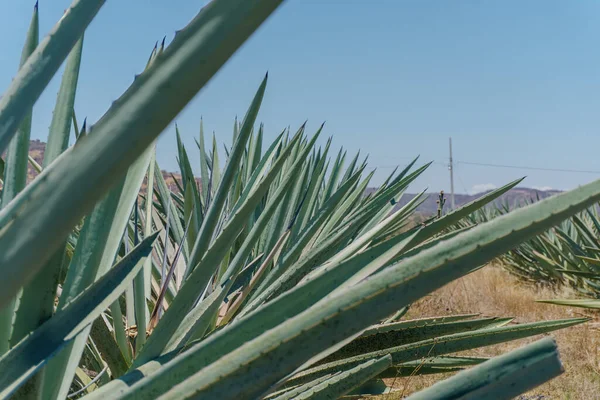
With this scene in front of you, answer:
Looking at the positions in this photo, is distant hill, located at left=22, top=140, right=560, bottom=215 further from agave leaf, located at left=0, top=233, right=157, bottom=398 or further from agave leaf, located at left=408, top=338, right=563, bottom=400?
agave leaf, located at left=408, top=338, right=563, bottom=400

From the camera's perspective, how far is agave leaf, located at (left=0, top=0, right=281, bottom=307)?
1.24 ft

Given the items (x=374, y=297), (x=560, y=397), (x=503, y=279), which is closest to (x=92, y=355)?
(x=374, y=297)

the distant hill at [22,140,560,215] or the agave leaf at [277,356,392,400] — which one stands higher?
the distant hill at [22,140,560,215]

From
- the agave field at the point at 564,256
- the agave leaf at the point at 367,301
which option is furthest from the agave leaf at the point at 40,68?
the agave field at the point at 564,256

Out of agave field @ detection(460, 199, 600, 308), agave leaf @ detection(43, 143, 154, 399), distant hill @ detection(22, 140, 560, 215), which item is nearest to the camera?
agave leaf @ detection(43, 143, 154, 399)

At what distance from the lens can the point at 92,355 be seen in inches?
47.5

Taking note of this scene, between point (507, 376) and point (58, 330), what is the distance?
45 cm

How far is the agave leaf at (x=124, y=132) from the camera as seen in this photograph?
0.38 m


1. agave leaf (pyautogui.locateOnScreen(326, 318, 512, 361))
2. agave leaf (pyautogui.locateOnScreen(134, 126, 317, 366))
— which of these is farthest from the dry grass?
agave leaf (pyautogui.locateOnScreen(134, 126, 317, 366))

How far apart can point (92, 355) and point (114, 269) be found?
2.07ft

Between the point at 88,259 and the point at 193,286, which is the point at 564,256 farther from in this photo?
the point at 88,259

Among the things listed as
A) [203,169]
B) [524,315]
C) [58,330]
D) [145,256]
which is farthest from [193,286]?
[524,315]

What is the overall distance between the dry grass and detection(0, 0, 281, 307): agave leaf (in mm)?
2063

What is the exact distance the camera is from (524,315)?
667 cm
